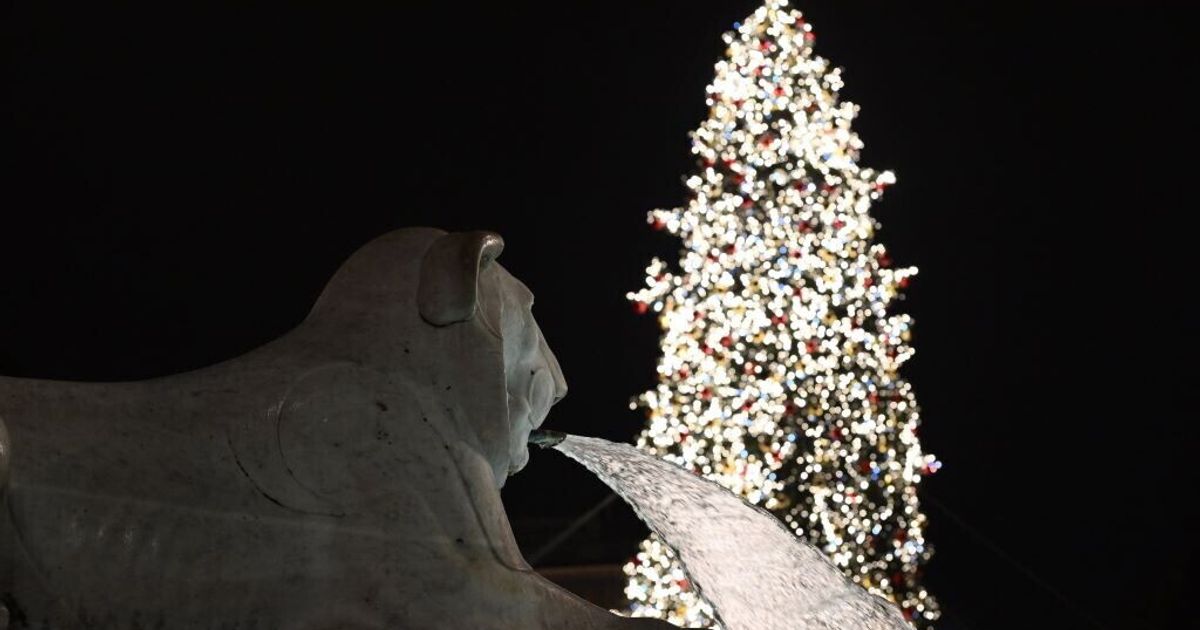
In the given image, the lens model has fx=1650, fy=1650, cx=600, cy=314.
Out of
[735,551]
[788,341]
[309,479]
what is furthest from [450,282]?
[788,341]

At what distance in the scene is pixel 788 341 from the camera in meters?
11.1

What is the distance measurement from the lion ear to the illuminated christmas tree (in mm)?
7779

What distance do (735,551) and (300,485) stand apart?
198cm

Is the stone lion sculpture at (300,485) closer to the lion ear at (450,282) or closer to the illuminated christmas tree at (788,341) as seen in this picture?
the lion ear at (450,282)

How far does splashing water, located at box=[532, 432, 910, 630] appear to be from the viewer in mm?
4285

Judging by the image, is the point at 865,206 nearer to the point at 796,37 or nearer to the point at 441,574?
the point at 796,37

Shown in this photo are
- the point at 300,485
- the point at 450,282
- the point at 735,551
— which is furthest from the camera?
the point at 735,551

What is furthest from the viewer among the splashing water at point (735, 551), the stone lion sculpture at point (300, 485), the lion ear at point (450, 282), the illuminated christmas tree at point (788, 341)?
the illuminated christmas tree at point (788, 341)

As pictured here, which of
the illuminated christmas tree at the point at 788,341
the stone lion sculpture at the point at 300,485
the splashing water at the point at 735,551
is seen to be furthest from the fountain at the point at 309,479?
the illuminated christmas tree at the point at 788,341

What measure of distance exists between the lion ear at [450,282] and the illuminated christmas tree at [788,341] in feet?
25.5

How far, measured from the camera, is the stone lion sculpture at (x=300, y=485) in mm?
2645

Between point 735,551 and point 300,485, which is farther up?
point 735,551

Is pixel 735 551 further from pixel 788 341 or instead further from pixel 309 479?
pixel 788 341

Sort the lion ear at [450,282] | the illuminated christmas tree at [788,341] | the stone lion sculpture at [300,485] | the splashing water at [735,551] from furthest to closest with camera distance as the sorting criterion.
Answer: the illuminated christmas tree at [788,341]
the splashing water at [735,551]
the lion ear at [450,282]
the stone lion sculpture at [300,485]
